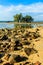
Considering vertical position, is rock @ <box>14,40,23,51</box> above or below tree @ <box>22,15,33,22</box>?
above

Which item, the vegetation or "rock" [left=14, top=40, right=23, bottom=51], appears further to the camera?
the vegetation

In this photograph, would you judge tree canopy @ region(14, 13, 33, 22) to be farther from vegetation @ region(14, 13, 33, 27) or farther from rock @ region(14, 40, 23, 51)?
rock @ region(14, 40, 23, 51)

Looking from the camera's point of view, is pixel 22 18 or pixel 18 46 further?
pixel 22 18

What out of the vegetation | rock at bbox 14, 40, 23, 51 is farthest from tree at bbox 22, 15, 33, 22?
rock at bbox 14, 40, 23, 51

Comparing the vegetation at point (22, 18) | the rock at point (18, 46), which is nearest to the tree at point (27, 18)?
the vegetation at point (22, 18)

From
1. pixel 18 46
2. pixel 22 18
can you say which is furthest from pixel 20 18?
pixel 18 46

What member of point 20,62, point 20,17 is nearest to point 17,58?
point 20,62

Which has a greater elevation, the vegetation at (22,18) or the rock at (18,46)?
the rock at (18,46)

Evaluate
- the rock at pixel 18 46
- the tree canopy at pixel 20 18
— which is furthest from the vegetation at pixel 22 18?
the rock at pixel 18 46

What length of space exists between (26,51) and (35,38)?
6.17 metres

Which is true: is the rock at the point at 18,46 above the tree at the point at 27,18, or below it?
above

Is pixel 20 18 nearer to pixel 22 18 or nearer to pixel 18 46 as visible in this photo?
pixel 22 18

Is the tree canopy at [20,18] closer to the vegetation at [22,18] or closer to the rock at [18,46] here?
the vegetation at [22,18]

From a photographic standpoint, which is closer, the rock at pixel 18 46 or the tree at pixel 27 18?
the rock at pixel 18 46
